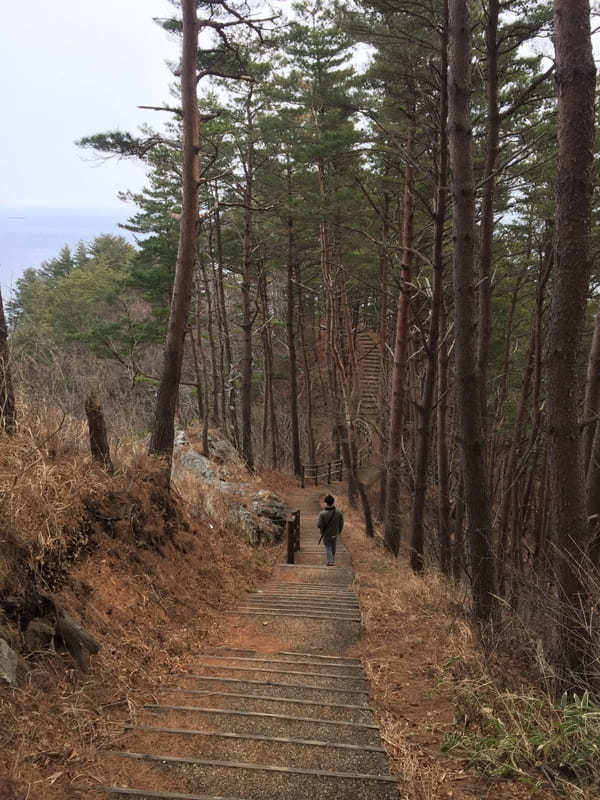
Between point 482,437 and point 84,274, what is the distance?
33579 mm

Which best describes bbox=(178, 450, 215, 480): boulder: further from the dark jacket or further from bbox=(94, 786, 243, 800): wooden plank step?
bbox=(94, 786, 243, 800): wooden plank step

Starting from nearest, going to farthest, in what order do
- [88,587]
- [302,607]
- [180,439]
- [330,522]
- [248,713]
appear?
1. [248,713]
2. [88,587]
3. [302,607]
4. [330,522]
5. [180,439]

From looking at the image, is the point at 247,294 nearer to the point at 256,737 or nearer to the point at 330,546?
the point at 330,546

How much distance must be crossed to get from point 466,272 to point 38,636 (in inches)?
191

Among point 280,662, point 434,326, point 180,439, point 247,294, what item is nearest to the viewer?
point 280,662

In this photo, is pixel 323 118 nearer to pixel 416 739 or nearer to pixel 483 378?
pixel 483 378

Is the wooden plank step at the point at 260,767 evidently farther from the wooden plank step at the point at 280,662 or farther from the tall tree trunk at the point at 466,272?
the tall tree trunk at the point at 466,272

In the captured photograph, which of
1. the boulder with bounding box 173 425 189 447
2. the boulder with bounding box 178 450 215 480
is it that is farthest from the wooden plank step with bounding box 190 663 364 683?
the boulder with bounding box 173 425 189 447

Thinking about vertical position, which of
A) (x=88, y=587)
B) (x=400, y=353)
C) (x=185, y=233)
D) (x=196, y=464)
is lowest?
(x=196, y=464)

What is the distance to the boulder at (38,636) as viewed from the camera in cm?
333

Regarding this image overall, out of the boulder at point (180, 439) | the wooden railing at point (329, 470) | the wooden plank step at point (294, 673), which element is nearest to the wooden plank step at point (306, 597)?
the wooden plank step at point (294, 673)

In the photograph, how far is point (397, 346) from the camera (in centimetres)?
1062

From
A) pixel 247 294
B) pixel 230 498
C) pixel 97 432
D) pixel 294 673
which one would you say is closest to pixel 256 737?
pixel 294 673

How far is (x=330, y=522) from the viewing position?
10.0 meters
